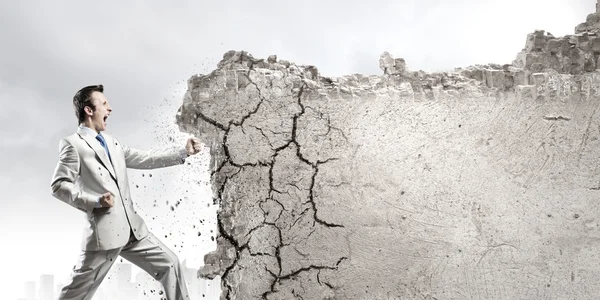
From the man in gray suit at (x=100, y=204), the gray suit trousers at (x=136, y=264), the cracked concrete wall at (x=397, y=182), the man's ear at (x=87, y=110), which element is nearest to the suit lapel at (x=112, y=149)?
the man in gray suit at (x=100, y=204)

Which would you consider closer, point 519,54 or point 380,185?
point 380,185

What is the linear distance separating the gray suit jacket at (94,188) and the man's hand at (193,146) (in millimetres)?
304

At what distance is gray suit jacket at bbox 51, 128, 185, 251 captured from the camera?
275cm

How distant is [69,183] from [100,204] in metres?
0.15

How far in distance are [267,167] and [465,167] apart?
0.94m

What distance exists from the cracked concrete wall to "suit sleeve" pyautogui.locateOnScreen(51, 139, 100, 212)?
25.7 inches

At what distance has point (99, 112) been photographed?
2.93 meters

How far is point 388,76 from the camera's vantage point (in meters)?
3.39

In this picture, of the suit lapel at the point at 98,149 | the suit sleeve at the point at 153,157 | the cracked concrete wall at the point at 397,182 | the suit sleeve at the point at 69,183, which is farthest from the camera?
the cracked concrete wall at the point at 397,182

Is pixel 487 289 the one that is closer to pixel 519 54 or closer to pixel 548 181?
pixel 548 181

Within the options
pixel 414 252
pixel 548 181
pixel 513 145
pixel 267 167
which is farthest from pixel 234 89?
pixel 548 181

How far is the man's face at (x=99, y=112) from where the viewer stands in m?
2.92

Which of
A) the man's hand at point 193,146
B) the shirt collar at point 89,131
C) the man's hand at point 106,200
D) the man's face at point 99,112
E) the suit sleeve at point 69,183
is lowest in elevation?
the man's hand at point 106,200

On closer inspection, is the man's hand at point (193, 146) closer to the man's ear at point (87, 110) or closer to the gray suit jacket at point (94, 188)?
the gray suit jacket at point (94, 188)
